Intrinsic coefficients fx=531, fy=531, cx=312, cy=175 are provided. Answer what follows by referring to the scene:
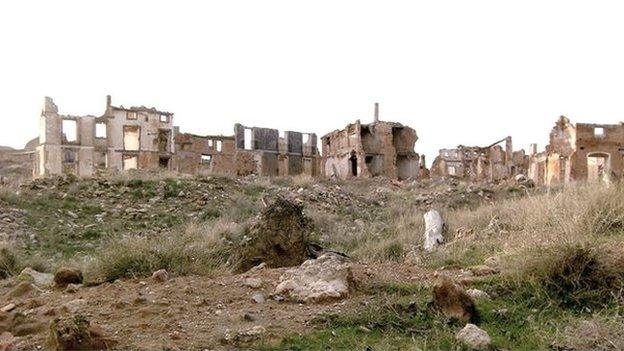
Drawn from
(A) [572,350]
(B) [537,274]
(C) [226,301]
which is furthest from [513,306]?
(C) [226,301]

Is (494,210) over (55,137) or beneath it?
beneath

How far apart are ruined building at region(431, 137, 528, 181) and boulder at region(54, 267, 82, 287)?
38.6 meters

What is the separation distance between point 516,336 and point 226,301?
2.06 metres

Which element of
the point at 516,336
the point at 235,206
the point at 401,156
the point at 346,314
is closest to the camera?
the point at 516,336

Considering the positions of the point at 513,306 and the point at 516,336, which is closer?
the point at 516,336

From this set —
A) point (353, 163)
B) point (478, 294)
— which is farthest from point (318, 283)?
point (353, 163)

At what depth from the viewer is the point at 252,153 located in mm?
44344

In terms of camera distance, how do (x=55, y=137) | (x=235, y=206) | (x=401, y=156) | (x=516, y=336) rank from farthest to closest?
(x=401, y=156) → (x=55, y=137) → (x=235, y=206) → (x=516, y=336)

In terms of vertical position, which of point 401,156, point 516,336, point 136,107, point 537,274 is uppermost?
point 136,107

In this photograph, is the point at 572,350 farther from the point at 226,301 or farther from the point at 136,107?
the point at 136,107

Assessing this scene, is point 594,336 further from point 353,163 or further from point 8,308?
point 353,163

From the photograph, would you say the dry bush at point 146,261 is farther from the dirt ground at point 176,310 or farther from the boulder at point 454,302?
the boulder at point 454,302

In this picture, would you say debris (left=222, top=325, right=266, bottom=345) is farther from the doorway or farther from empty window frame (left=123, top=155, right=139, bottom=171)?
empty window frame (left=123, top=155, right=139, bottom=171)

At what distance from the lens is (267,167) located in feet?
148
